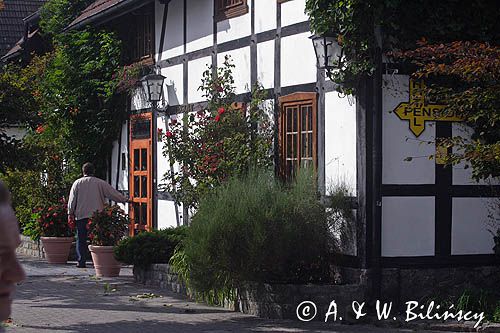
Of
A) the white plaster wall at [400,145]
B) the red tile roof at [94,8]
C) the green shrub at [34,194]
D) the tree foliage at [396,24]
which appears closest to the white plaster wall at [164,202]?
the green shrub at [34,194]

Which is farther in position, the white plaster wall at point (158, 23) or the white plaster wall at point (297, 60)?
the white plaster wall at point (158, 23)

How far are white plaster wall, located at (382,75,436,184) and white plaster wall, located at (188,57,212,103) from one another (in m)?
5.13

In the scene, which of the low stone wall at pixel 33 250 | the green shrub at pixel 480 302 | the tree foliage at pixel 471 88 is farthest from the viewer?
the low stone wall at pixel 33 250

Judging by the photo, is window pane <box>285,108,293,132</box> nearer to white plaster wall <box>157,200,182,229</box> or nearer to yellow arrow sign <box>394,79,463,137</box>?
yellow arrow sign <box>394,79,463,137</box>

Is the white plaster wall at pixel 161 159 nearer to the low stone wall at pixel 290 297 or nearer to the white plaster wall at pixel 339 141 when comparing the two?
the white plaster wall at pixel 339 141

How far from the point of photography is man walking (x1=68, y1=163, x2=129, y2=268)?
17250 mm

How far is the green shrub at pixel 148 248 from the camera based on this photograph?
14609mm

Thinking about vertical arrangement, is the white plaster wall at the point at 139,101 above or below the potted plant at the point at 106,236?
above

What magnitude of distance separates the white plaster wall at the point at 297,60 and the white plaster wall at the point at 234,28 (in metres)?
1.31

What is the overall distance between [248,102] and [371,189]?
359 centimetres

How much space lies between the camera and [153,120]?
19062 mm

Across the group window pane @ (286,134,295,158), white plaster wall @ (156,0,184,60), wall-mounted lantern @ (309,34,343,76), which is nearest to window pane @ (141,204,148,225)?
white plaster wall @ (156,0,184,60)

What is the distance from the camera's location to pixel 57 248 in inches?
727

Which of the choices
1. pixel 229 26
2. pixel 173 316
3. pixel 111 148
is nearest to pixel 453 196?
pixel 173 316
